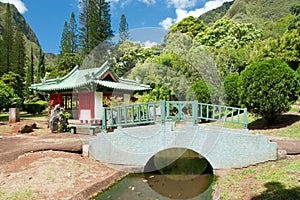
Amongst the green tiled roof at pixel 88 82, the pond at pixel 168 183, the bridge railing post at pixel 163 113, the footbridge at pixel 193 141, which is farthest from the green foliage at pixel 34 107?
the bridge railing post at pixel 163 113

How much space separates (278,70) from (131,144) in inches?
238

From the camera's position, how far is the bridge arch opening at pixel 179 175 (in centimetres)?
520

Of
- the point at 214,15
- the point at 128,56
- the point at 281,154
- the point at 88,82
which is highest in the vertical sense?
the point at 214,15

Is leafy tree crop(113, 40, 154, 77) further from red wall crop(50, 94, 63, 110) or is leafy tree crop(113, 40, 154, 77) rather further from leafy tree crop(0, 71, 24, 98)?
leafy tree crop(0, 71, 24, 98)

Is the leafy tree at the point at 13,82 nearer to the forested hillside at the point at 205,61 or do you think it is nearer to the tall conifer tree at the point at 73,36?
the forested hillside at the point at 205,61

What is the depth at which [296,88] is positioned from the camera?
8.89m

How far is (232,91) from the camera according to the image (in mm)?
12227

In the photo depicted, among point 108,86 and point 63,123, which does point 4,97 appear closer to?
point 63,123

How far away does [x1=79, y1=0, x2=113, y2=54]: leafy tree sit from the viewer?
967 inches

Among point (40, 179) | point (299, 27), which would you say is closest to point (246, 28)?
point (299, 27)

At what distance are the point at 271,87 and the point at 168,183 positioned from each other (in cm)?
547

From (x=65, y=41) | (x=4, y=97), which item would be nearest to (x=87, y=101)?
(x=4, y=97)

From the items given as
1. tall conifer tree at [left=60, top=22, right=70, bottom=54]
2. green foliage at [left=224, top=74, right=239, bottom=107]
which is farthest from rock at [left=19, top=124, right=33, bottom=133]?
tall conifer tree at [left=60, top=22, right=70, bottom=54]

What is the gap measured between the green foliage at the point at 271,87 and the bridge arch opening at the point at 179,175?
3.23 meters
